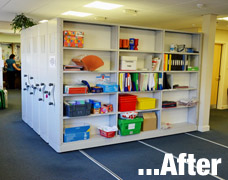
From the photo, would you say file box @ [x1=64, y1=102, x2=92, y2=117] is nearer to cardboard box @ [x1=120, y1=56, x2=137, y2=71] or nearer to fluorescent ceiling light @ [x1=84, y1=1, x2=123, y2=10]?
cardboard box @ [x1=120, y1=56, x2=137, y2=71]

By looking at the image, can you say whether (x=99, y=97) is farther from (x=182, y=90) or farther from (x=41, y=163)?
(x=182, y=90)

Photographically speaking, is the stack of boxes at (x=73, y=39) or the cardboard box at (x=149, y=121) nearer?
the stack of boxes at (x=73, y=39)

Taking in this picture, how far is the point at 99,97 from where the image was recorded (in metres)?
4.72

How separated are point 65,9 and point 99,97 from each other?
7.17ft

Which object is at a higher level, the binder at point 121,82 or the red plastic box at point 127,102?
the binder at point 121,82

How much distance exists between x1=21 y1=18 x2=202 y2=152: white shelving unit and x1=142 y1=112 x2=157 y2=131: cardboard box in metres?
0.10

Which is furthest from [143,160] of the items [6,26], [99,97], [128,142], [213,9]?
[6,26]

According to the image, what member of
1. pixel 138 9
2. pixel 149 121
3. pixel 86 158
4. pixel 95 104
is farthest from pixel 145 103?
pixel 138 9

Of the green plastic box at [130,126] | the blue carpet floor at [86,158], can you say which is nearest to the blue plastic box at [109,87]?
the green plastic box at [130,126]

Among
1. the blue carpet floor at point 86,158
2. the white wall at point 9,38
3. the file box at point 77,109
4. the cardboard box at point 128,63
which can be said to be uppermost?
the white wall at point 9,38

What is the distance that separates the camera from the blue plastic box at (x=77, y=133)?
425 centimetres

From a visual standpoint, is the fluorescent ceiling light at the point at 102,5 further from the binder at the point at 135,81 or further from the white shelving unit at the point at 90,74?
the binder at the point at 135,81

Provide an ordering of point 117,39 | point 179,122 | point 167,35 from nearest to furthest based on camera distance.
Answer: point 117,39, point 167,35, point 179,122

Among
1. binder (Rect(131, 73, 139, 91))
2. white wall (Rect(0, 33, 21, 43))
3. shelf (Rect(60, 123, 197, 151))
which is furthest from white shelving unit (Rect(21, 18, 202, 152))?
white wall (Rect(0, 33, 21, 43))
